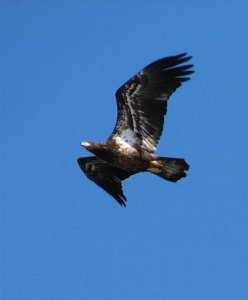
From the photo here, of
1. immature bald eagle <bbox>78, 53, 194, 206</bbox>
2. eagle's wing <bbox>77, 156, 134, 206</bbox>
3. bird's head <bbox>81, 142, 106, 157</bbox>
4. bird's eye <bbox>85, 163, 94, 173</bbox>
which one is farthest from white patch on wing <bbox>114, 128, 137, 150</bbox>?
bird's eye <bbox>85, 163, 94, 173</bbox>

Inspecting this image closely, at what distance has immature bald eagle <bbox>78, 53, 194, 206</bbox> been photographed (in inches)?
629

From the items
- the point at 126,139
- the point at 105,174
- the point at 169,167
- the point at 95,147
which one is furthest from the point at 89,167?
the point at 169,167

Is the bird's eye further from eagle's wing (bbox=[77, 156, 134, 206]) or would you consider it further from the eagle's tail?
the eagle's tail

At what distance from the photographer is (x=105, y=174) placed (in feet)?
57.2

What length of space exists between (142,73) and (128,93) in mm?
443

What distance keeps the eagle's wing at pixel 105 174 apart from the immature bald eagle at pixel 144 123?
82 cm

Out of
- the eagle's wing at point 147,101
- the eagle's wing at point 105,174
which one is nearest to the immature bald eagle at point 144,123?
the eagle's wing at point 147,101

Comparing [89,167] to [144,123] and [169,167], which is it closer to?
[144,123]

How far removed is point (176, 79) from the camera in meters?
15.9

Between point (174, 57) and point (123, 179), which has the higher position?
point (174, 57)

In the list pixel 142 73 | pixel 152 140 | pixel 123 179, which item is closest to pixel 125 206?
pixel 123 179

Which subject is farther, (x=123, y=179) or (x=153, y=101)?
(x=123, y=179)

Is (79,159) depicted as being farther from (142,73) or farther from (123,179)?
(142,73)

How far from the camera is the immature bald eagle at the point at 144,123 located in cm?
1598
